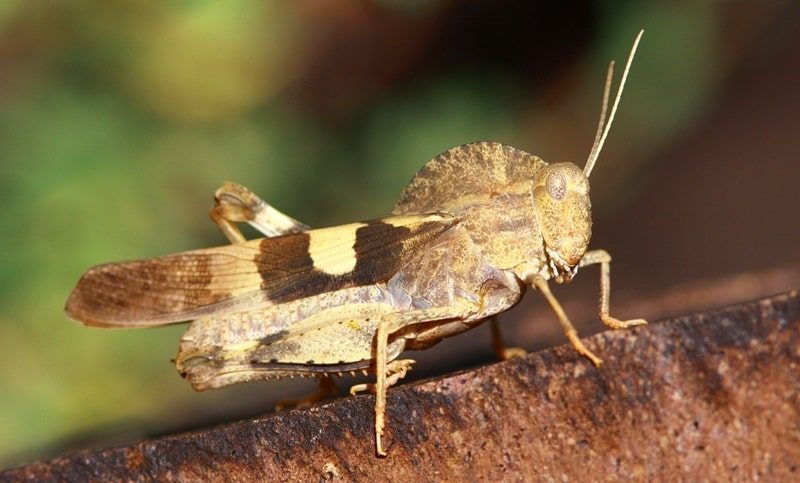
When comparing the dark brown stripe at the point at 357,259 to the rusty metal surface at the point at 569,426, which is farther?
the dark brown stripe at the point at 357,259

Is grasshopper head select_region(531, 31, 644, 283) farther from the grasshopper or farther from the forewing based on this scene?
the forewing

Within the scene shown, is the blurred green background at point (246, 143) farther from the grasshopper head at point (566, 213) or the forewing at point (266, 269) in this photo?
the grasshopper head at point (566, 213)

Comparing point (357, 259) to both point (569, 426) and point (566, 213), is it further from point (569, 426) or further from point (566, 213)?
point (569, 426)

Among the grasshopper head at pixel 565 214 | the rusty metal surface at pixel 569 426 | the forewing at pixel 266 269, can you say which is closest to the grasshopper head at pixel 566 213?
the grasshopper head at pixel 565 214

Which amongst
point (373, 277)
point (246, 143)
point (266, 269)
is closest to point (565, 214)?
point (373, 277)

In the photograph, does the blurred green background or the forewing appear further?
the blurred green background

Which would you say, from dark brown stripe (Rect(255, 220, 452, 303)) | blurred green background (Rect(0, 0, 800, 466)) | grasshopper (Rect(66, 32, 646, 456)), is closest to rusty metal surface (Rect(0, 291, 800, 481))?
grasshopper (Rect(66, 32, 646, 456))

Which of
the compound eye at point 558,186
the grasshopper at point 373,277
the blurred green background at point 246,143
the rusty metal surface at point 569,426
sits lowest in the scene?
the rusty metal surface at point 569,426
